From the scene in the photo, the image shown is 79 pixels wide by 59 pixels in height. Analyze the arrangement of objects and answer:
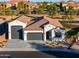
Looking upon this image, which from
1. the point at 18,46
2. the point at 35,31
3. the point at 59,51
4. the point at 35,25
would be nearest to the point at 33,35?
the point at 35,31

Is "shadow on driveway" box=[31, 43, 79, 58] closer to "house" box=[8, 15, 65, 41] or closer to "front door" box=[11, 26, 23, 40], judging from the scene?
"house" box=[8, 15, 65, 41]

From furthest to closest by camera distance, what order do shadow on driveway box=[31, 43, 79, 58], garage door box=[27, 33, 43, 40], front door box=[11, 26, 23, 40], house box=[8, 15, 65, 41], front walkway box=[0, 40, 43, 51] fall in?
front door box=[11, 26, 23, 40] → garage door box=[27, 33, 43, 40] → house box=[8, 15, 65, 41] → front walkway box=[0, 40, 43, 51] → shadow on driveway box=[31, 43, 79, 58]

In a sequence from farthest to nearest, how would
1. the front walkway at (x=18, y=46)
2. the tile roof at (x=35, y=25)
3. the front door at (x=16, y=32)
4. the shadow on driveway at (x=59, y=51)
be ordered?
the front door at (x=16, y=32) < the tile roof at (x=35, y=25) < the front walkway at (x=18, y=46) < the shadow on driveway at (x=59, y=51)

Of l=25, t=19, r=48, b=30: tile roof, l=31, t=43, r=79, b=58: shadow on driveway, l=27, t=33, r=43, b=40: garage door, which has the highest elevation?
l=25, t=19, r=48, b=30: tile roof

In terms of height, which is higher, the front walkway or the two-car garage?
the two-car garage

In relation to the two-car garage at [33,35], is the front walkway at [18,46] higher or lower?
lower

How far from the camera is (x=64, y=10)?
6881 centimetres

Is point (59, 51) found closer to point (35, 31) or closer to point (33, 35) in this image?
point (35, 31)

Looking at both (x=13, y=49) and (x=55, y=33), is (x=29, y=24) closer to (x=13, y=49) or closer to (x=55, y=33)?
(x=55, y=33)

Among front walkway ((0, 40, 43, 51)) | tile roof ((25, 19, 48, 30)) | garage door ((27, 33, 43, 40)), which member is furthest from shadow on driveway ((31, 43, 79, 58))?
tile roof ((25, 19, 48, 30))

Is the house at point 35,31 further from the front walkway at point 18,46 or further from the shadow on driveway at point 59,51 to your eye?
the shadow on driveway at point 59,51

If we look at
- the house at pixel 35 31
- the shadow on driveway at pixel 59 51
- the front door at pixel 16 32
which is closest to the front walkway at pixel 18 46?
the shadow on driveway at pixel 59 51

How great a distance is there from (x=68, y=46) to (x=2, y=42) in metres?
8.42

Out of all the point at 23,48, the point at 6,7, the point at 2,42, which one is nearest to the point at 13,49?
the point at 23,48
